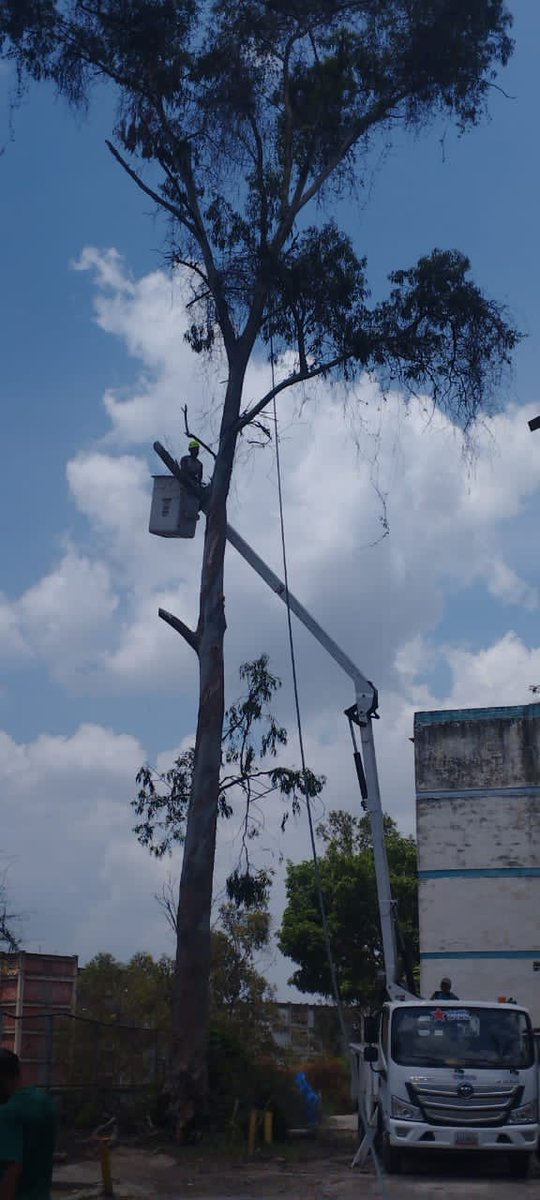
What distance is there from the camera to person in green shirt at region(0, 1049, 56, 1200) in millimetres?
5617

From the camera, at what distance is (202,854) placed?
18.8 meters

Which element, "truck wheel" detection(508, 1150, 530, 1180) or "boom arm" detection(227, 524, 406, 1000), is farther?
"boom arm" detection(227, 524, 406, 1000)

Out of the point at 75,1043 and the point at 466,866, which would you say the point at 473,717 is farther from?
the point at 75,1043

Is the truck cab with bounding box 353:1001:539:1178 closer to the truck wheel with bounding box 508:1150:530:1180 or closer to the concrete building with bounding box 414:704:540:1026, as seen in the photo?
the truck wheel with bounding box 508:1150:530:1180

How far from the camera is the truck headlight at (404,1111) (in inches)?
578

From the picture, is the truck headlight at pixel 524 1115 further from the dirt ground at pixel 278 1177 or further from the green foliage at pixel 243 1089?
the green foliage at pixel 243 1089

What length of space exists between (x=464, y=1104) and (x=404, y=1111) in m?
0.68

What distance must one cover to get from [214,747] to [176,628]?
2.05m

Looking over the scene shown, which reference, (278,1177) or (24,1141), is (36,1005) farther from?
(24,1141)

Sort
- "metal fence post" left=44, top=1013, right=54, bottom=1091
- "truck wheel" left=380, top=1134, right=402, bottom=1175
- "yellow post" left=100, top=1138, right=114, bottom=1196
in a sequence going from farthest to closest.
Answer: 1. "metal fence post" left=44, top=1013, right=54, bottom=1091
2. "truck wheel" left=380, top=1134, right=402, bottom=1175
3. "yellow post" left=100, top=1138, right=114, bottom=1196

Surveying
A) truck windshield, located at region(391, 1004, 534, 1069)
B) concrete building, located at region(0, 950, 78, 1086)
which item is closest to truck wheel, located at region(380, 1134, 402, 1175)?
truck windshield, located at region(391, 1004, 534, 1069)

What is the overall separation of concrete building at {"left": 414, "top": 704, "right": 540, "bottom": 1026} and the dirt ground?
11452 mm

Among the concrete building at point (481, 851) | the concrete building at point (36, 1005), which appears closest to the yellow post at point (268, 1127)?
the concrete building at point (36, 1005)

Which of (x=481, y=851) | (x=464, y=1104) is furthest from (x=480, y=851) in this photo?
(x=464, y=1104)
